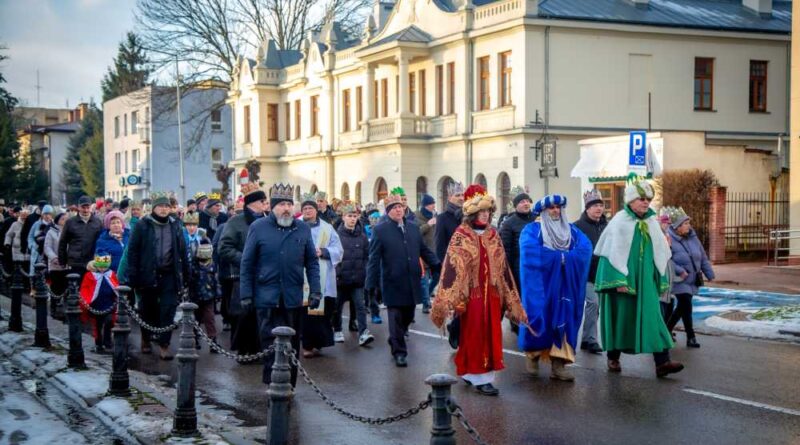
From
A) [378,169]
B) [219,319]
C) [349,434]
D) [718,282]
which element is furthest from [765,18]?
[349,434]

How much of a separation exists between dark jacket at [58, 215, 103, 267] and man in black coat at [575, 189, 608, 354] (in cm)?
728

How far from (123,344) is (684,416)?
5.22 m

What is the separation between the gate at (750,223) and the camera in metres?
28.1

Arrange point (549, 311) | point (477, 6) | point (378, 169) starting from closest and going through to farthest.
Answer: point (549, 311) → point (477, 6) → point (378, 169)

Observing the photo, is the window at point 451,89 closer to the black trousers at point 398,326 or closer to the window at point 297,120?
the window at point 297,120

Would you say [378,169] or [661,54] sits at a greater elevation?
[661,54]

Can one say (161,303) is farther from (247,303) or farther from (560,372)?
(560,372)

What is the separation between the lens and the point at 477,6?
39.2 meters

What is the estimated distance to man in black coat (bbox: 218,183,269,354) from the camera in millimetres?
11539

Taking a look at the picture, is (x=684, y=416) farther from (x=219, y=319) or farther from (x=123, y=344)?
(x=219, y=319)

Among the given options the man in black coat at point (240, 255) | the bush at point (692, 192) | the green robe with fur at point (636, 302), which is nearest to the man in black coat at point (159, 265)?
the man in black coat at point (240, 255)

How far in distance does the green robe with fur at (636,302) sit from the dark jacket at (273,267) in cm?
301

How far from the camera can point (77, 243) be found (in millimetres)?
16578

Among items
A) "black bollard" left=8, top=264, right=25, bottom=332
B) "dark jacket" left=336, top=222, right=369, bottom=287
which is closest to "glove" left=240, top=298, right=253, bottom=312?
"dark jacket" left=336, top=222, right=369, bottom=287
